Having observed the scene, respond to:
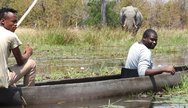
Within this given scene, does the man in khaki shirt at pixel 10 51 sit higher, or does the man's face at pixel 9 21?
the man's face at pixel 9 21

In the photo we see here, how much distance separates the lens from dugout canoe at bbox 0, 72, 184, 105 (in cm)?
755

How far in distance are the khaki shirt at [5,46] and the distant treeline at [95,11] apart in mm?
34679

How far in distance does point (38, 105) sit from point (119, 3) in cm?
4783

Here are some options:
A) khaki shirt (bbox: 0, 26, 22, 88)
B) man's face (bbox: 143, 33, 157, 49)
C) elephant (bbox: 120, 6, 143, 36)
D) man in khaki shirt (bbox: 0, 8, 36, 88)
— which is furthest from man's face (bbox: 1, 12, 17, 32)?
elephant (bbox: 120, 6, 143, 36)

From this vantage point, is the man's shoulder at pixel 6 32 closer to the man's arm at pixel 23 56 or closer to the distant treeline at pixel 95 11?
the man's arm at pixel 23 56

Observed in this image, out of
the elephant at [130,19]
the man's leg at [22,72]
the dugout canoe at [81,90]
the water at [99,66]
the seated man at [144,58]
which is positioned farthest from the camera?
the elephant at [130,19]

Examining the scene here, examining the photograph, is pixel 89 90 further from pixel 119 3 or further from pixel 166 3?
pixel 166 3

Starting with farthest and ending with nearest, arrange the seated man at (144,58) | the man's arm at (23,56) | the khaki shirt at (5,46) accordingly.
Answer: the seated man at (144,58)
the man's arm at (23,56)
the khaki shirt at (5,46)

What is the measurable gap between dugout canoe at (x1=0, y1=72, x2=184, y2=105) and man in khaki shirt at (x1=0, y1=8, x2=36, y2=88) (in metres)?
0.24

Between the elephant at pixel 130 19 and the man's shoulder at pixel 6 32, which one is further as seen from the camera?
the elephant at pixel 130 19

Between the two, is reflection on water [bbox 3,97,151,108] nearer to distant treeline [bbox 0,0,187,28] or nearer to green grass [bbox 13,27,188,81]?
green grass [bbox 13,27,188,81]

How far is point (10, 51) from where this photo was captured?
772cm

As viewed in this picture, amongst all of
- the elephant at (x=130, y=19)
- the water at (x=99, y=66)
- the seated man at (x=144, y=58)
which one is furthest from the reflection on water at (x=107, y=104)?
the elephant at (x=130, y=19)

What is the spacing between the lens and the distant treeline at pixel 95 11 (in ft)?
154
